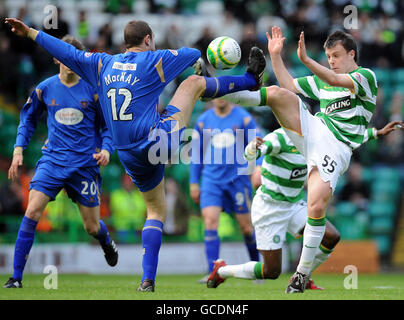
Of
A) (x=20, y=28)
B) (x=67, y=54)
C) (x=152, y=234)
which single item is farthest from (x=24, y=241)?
(x=20, y=28)

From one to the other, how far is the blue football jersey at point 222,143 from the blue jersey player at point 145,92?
3.63 metres

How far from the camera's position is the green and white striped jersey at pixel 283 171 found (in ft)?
25.0

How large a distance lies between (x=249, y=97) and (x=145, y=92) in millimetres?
937

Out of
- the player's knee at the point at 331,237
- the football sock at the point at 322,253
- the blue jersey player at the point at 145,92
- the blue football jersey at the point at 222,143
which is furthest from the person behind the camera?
the blue football jersey at the point at 222,143

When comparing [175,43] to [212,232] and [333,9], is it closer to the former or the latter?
[333,9]

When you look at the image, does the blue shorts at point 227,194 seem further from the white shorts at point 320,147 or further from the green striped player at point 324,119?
the white shorts at point 320,147

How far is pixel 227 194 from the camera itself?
10.2 meters

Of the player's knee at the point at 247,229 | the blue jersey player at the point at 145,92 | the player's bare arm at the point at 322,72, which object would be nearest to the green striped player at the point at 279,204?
the blue jersey player at the point at 145,92

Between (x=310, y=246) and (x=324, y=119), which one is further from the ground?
(x=324, y=119)

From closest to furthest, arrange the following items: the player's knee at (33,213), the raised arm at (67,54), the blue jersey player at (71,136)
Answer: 1. the raised arm at (67,54)
2. the player's knee at (33,213)
3. the blue jersey player at (71,136)

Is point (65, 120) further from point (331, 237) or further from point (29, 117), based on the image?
point (331, 237)

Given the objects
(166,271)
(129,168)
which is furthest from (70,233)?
(129,168)

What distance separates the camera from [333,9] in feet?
61.9

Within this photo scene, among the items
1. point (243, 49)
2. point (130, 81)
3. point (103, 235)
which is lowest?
point (103, 235)
